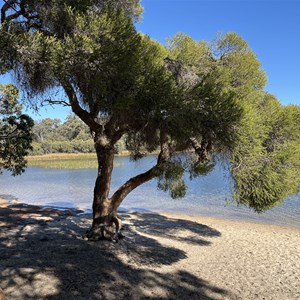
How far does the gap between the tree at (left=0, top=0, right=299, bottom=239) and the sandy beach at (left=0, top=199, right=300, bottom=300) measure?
4.05 feet

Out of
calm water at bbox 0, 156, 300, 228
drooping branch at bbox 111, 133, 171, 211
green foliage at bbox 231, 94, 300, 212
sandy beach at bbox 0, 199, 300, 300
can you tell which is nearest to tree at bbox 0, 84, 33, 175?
sandy beach at bbox 0, 199, 300, 300

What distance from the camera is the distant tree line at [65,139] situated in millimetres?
72188

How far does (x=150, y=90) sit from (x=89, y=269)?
322 cm

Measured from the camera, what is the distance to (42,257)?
6.30m

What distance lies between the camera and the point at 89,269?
227 inches

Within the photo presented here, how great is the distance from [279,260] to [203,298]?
3.43 metres

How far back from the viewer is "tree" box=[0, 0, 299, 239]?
15.9 feet

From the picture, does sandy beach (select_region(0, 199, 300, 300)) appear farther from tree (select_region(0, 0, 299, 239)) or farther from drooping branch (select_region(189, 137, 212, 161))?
drooping branch (select_region(189, 137, 212, 161))

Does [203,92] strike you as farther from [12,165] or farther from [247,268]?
[12,165]

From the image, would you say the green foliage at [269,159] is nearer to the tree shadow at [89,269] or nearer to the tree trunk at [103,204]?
the tree shadow at [89,269]

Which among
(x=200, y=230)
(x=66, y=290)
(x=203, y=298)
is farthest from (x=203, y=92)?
(x=200, y=230)

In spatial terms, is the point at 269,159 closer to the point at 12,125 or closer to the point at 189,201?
the point at 12,125

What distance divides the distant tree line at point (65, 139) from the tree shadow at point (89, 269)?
166 feet

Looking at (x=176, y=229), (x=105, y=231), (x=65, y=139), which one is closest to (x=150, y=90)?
(x=105, y=231)
